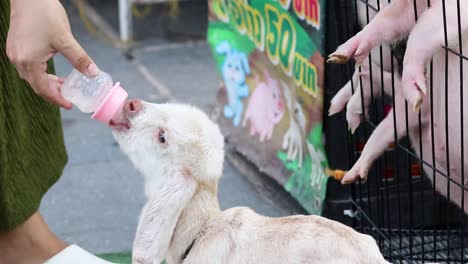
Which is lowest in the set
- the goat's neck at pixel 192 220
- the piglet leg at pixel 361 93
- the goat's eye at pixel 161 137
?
the goat's neck at pixel 192 220

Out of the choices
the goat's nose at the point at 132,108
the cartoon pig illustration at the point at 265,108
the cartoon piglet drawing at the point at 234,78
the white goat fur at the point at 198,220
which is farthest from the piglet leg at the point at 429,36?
the cartoon piglet drawing at the point at 234,78

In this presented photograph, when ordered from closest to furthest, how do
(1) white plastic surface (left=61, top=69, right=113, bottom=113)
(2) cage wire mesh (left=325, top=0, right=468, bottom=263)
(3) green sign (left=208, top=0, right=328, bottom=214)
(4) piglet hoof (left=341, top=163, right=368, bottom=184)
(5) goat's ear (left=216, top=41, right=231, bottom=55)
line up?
(1) white plastic surface (left=61, top=69, right=113, bottom=113)
(2) cage wire mesh (left=325, top=0, right=468, bottom=263)
(4) piglet hoof (left=341, top=163, right=368, bottom=184)
(3) green sign (left=208, top=0, right=328, bottom=214)
(5) goat's ear (left=216, top=41, right=231, bottom=55)

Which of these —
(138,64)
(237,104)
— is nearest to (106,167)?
(237,104)

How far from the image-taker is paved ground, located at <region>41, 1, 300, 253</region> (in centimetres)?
388

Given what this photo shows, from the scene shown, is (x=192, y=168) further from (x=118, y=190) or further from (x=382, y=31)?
(x=118, y=190)

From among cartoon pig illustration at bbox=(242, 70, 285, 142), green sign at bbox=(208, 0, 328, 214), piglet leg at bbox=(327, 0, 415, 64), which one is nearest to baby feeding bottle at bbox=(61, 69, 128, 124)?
piglet leg at bbox=(327, 0, 415, 64)

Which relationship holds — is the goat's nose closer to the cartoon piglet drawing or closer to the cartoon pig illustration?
the cartoon pig illustration

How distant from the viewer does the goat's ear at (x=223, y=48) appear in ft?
14.4

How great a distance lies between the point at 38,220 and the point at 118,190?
3.10 ft

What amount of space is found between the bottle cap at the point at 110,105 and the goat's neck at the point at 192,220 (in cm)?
31

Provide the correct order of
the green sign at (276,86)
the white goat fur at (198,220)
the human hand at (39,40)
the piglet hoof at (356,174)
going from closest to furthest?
the white goat fur at (198,220), the human hand at (39,40), the piglet hoof at (356,174), the green sign at (276,86)

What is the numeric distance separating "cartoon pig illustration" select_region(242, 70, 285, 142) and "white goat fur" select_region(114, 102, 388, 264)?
1.40m

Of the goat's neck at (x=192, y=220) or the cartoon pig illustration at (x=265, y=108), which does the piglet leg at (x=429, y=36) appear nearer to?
the goat's neck at (x=192, y=220)

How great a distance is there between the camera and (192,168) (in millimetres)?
2455
